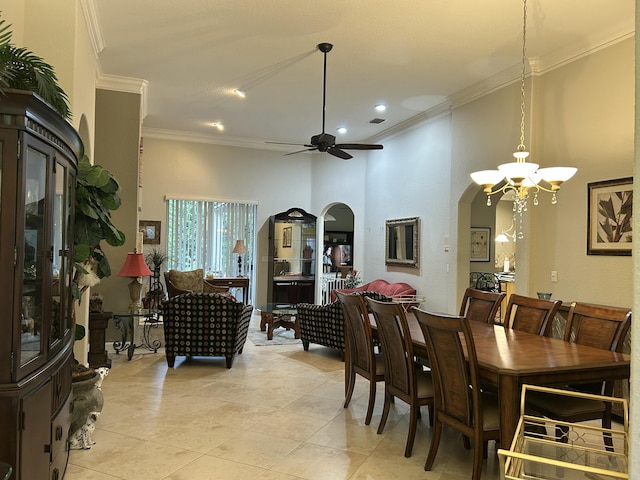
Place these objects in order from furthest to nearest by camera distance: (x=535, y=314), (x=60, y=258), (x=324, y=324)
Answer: (x=324, y=324) < (x=535, y=314) < (x=60, y=258)

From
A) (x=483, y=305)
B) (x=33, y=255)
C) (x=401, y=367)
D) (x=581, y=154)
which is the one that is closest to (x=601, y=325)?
(x=483, y=305)

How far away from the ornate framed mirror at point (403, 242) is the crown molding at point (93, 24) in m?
4.65

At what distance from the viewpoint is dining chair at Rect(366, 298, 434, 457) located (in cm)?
305

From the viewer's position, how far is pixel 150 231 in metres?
8.59

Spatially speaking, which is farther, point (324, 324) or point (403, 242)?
point (403, 242)

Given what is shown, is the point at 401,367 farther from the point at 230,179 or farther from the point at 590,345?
the point at 230,179

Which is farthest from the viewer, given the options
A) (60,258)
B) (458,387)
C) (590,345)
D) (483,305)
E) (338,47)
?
(338,47)

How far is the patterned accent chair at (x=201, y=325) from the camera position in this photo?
5082 millimetres

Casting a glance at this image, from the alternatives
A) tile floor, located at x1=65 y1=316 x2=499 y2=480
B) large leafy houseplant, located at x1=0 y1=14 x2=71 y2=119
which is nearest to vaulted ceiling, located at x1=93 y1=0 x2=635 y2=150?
A: large leafy houseplant, located at x1=0 y1=14 x2=71 y2=119

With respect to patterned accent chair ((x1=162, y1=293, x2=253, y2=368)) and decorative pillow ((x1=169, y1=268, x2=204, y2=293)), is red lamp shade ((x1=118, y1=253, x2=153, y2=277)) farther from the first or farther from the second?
decorative pillow ((x1=169, y1=268, x2=204, y2=293))

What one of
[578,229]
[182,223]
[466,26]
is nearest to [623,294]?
[578,229]

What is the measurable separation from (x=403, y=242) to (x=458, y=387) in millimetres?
4926

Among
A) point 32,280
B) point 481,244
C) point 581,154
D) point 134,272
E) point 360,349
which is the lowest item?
point 360,349

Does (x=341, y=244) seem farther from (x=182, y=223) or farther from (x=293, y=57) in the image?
(x=293, y=57)
